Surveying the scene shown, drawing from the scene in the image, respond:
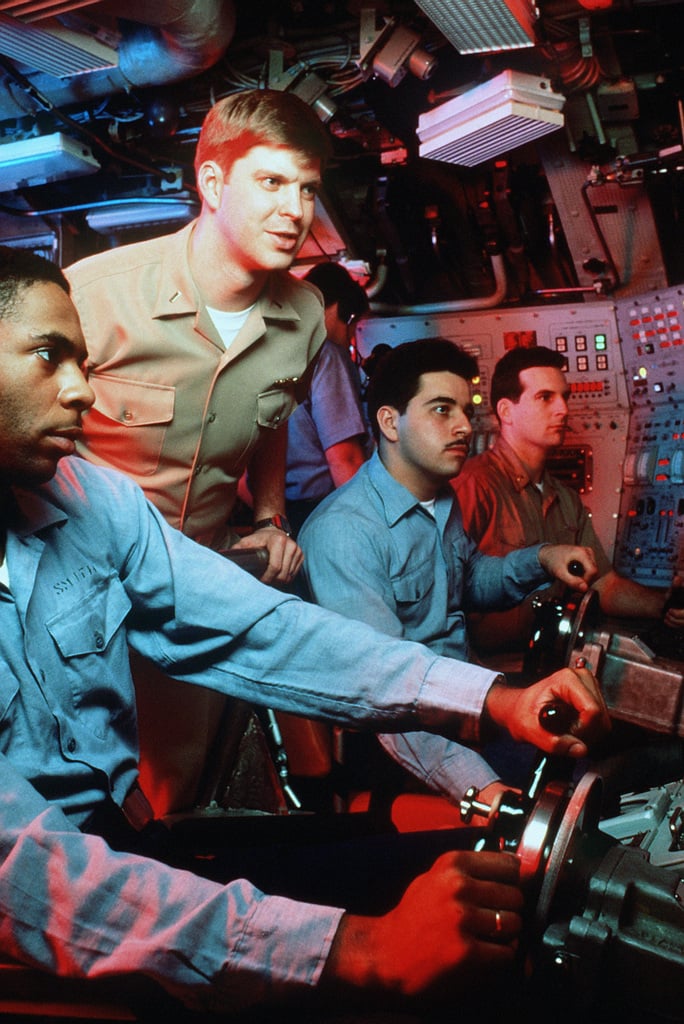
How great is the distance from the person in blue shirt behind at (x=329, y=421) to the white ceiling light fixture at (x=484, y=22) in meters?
0.98

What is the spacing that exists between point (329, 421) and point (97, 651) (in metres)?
1.93

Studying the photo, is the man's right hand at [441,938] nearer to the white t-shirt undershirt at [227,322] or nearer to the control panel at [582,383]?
the white t-shirt undershirt at [227,322]

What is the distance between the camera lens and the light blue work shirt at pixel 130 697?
788 millimetres

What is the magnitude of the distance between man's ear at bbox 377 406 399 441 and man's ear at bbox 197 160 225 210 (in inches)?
29.0

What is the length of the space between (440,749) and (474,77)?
2750 mm

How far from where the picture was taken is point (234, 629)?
3.98 feet

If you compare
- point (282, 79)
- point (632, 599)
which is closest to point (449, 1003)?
point (632, 599)

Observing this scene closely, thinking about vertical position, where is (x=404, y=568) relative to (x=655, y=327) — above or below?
below

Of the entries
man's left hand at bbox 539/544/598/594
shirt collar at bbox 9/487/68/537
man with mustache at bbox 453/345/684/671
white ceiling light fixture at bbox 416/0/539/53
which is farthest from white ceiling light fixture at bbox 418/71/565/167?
shirt collar at bbox 9/487/68/537

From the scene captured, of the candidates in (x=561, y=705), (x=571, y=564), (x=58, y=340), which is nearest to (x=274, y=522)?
(x=571, y=564)

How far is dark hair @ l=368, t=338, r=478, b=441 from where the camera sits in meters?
2.39

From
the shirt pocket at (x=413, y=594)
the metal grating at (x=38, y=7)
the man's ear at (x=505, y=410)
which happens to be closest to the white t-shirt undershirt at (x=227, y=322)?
the shirt pocket at (x=413, y=594)

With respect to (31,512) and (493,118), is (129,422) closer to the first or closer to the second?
(31,512)

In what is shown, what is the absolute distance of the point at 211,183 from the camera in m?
2.07
